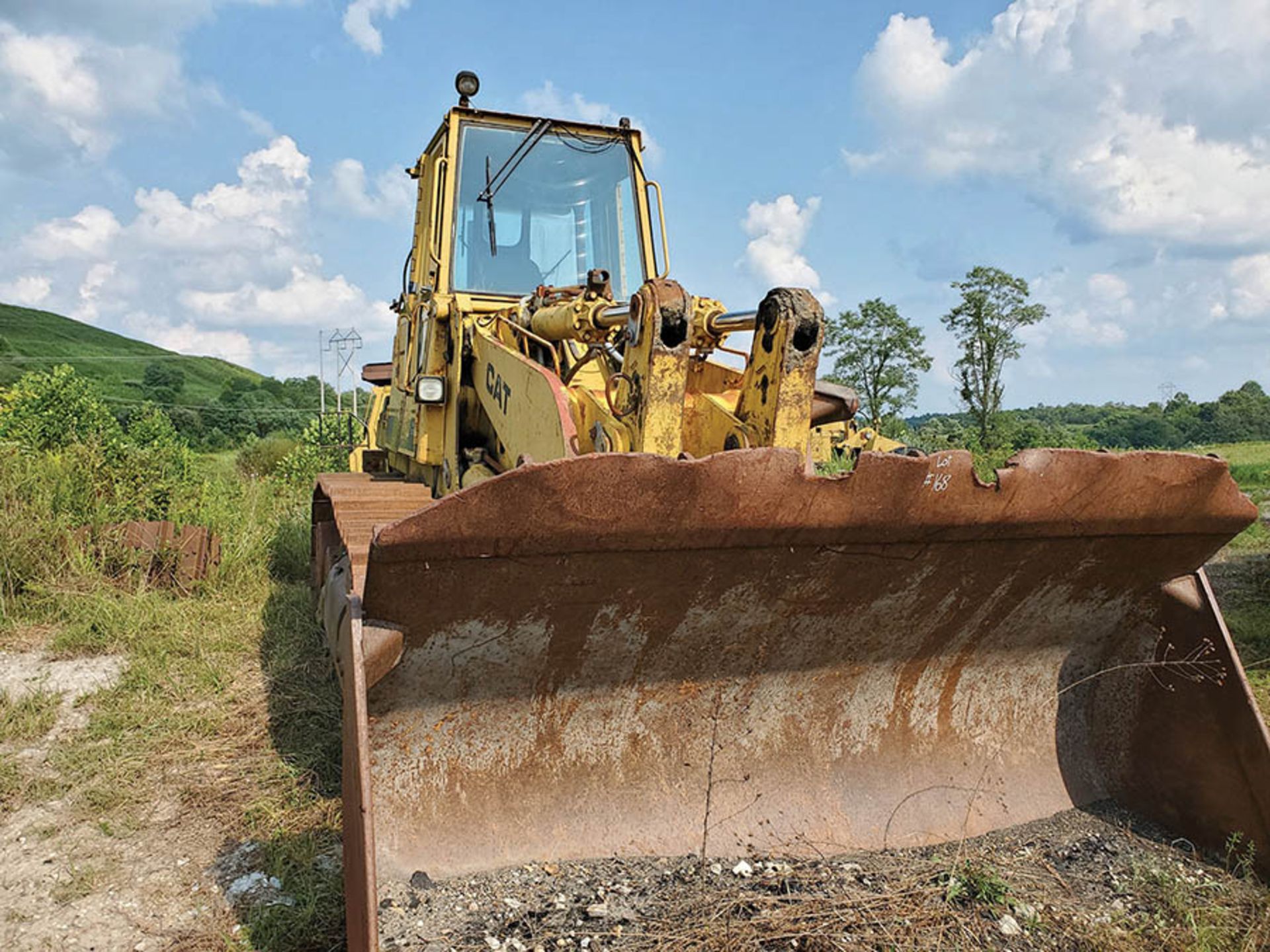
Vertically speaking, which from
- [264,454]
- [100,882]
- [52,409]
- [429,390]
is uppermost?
[264,454]

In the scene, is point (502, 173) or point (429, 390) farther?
point (502, 173)

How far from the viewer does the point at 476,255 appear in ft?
17.6

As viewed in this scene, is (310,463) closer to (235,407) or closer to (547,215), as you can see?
(547,215)

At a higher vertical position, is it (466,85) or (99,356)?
(99,356)

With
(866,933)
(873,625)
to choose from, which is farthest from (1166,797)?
(866,933)

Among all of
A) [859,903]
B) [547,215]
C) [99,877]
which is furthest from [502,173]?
[859,903]

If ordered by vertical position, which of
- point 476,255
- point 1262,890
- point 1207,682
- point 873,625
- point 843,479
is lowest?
point 1262,890

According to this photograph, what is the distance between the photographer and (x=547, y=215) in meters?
5.62

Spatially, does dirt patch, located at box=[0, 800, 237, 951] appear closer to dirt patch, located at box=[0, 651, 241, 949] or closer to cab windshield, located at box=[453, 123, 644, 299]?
dirt patch, located at box=[0, 651, 241, 949]

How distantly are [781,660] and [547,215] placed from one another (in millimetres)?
3311

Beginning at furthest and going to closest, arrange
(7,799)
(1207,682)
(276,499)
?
(276,499)
(7,799)
(1207,682)

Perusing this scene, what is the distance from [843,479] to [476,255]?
3258mm

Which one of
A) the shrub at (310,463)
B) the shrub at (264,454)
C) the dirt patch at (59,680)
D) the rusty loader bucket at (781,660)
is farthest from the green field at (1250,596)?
the shrub at (264,454)

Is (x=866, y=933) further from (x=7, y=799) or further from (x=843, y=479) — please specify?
(x=7, y=799)
